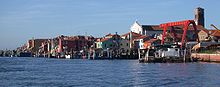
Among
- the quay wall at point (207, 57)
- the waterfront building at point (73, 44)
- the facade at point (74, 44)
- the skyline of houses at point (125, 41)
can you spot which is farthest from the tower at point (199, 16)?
the quay wall at point (207, 57)

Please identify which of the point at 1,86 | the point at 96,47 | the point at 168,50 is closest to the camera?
the point at 1,86

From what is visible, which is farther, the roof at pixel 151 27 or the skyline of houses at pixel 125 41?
the roof at pixel 151 27

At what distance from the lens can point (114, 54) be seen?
12431 cm

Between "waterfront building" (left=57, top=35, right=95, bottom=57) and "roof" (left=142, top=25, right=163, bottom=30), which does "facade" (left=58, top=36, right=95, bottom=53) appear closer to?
"waterfront building" (left=57, top=35, right=95, bottom=57)

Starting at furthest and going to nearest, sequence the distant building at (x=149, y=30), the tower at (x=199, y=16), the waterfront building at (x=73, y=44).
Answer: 1. the waterfront building at (x=73, y=44)
2. the tower at (x=199, y=16)
3. the distant building at (x=149, y=30)

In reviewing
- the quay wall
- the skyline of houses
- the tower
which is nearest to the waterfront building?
the skyline of houses

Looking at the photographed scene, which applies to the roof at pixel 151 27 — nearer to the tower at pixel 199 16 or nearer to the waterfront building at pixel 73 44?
the tower at pixel 199 16

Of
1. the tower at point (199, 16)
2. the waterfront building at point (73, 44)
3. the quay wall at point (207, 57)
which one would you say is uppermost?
the tower at point (199, 16)

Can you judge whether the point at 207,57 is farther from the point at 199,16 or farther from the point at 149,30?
the point at 199,16

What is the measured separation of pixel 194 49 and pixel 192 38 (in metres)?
36.2

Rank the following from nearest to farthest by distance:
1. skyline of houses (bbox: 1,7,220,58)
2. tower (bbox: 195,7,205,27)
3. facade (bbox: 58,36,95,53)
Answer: skyline of houses (bbox: 1,7,220,58) → tower (bbox: 195,7,205,27) → facade (bbox: 58,36,95,53)

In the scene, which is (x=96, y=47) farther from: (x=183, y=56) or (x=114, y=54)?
(x=183, y=56)

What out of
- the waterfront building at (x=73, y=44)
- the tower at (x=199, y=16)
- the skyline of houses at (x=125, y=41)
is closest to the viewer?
the skyline of houses at (x=125, y=41)

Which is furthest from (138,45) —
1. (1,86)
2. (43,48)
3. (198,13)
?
(1,86)
